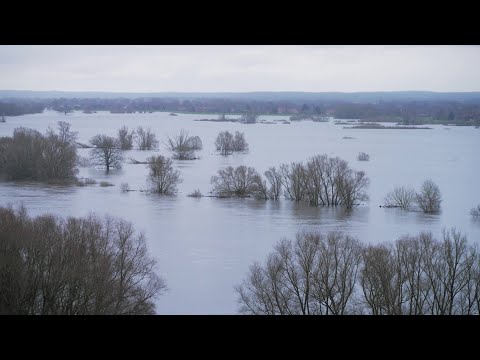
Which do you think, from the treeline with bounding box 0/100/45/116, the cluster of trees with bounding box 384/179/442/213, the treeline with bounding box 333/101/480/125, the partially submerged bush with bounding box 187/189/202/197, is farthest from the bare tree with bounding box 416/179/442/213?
the treeline with bounding box 0/100/45/116

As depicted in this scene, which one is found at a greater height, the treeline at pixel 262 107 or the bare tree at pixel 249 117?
the treeline at pixel 262 107

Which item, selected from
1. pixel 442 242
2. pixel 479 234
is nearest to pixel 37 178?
pixel 442 242

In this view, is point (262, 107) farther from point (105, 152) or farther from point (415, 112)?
point (105, 152)

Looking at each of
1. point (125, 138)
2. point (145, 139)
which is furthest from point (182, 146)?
point (125, 138)

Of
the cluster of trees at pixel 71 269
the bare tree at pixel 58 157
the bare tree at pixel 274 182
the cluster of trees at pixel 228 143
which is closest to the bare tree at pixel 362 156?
the bare tree at pixel 274 182

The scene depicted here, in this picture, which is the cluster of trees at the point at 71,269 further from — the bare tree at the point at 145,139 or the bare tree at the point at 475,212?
the bare tree at the point at 475,212

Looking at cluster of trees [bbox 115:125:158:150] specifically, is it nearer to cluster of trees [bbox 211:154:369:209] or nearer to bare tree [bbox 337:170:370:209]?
cluster of trees [bbox 211:154:369:209]
